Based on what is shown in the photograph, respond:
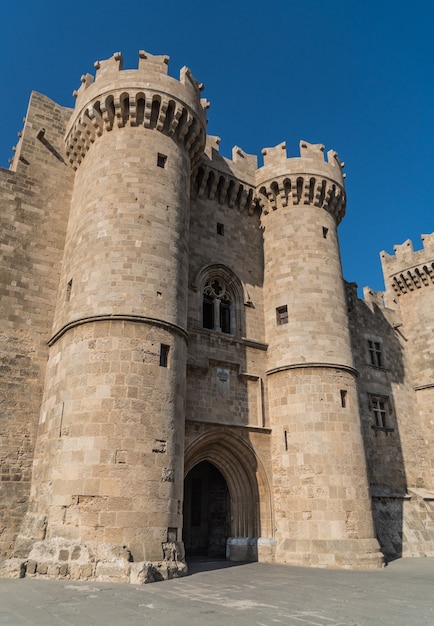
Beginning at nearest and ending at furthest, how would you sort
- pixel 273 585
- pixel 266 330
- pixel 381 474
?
1. pixel 273 585
2. pixel 266 330
3. pixel 381 474

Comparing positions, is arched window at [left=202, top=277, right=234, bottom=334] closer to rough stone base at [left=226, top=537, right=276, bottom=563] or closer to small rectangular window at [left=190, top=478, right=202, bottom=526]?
small rectangular window at [left=190, top=478, right=202, bottom=526]

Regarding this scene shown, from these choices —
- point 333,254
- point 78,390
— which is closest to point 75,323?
point 78,390

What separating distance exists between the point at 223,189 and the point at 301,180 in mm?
2820

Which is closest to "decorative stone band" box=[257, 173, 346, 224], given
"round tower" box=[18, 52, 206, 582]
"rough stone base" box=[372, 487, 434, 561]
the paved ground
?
"round tower" box=[18, 52, 206, 582]

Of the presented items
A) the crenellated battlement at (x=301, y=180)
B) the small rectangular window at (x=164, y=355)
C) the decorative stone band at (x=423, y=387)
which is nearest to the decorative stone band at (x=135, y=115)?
the crenellated battlement at (x=301, y=180)

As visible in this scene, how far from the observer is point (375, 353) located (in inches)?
808

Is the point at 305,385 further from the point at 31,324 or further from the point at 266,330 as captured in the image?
the point at 31,324

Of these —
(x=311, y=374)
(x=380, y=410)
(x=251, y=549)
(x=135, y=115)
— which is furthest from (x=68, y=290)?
(x=380, y=410)

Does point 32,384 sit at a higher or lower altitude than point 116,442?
higher

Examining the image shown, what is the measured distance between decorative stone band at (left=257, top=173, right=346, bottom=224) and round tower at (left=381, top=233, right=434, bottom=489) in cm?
751

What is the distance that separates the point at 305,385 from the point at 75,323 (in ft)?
23.0

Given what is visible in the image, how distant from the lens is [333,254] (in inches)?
659

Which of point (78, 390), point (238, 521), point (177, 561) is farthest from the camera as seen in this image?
point (238, 521)

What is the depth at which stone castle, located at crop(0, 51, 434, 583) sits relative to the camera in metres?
10.2
